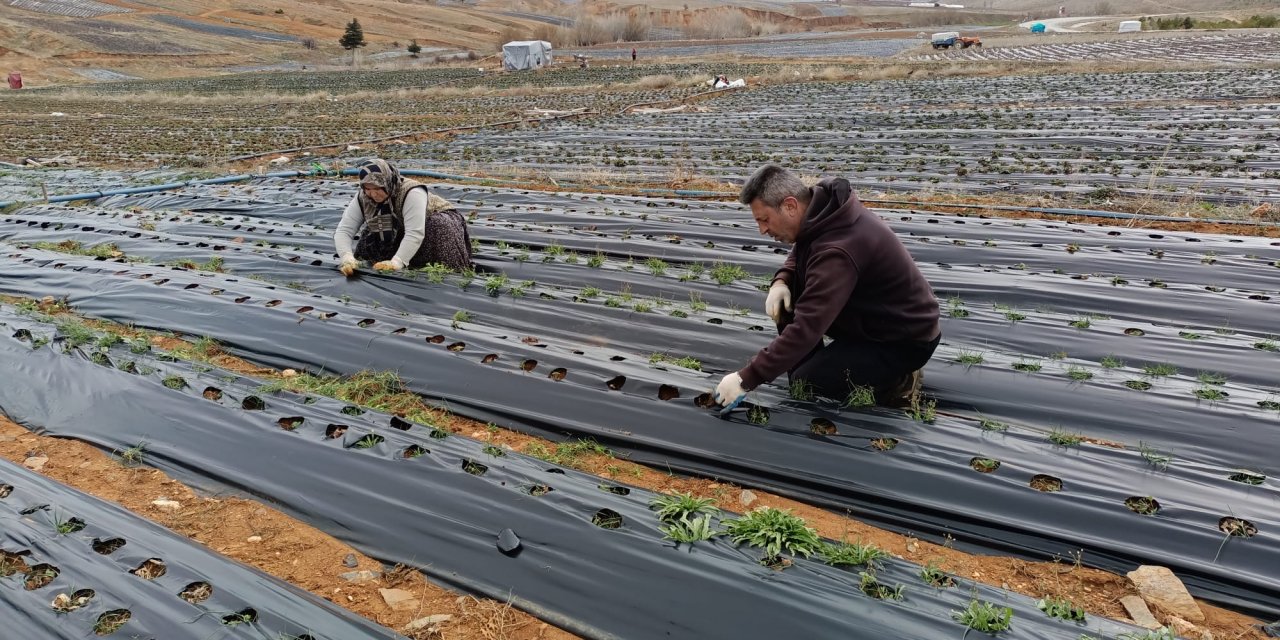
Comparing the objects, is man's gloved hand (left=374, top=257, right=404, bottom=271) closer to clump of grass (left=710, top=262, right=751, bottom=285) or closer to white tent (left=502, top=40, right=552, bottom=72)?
clump of grass (left=710, top=262, right=751, bottom=285)

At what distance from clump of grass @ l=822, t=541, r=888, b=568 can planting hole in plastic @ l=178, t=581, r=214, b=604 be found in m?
2.25

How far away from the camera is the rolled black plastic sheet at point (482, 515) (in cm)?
245

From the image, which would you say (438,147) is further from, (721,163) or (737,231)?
(737,231)

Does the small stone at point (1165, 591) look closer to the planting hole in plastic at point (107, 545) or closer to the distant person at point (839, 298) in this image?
the distant person at point (839, 298)

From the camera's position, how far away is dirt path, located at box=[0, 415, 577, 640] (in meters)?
2.60

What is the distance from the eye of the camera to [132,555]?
280 centimetres

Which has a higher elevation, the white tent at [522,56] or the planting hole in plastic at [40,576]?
the white tent at [522,56]

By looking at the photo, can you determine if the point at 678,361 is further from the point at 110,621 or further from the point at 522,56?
the point at 522,56

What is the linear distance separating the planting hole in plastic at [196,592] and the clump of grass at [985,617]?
2.61m

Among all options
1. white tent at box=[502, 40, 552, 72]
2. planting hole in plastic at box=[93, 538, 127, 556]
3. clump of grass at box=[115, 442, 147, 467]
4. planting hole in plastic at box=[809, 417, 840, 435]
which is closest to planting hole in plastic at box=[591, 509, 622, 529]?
planting hole in plastic at box=[809, 417, 840, 435]

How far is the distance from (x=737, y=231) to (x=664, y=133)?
9.77m

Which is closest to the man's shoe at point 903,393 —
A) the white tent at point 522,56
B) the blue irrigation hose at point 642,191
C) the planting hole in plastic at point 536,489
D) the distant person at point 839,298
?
the distant person at point 839,298

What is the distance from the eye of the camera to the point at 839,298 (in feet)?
10.4

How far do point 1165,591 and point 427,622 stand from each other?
263 cm
